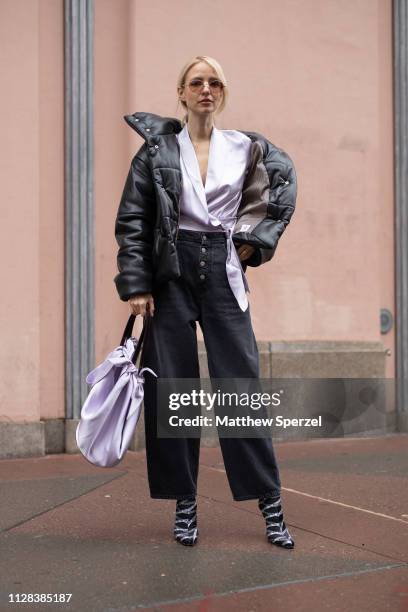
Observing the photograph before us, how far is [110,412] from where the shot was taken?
148 inches

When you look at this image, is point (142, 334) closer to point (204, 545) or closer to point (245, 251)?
point (245, 251)

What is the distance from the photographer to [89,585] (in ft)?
10.7

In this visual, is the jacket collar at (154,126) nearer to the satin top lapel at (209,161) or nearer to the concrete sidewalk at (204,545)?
the satin top lapel at (209,161)

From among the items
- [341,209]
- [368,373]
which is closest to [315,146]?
[341,209]

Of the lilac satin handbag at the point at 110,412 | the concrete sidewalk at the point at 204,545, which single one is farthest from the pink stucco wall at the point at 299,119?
the lilac satin handbag at the point at 110,412

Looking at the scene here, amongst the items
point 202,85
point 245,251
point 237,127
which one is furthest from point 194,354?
point 237,127

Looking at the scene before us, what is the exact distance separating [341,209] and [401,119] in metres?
1.05

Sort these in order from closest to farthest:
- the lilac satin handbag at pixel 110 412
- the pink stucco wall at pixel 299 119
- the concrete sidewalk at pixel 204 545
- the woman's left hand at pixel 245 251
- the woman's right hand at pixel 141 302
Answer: the concrete sidewalk at pixel 204 545 < the lilac satin handbag at pixel 110 412 < the woman's right hand at pixel 141 302 < the woman's left hand at pixel 245 251 < the pink stucco wall at pixel 299 119

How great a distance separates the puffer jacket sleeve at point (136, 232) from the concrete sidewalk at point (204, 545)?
1061mm

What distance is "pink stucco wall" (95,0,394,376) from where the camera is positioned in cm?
660

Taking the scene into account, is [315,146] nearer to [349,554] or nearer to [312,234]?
[312,234]

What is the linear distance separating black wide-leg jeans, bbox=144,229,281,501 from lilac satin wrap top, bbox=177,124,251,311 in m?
0.04

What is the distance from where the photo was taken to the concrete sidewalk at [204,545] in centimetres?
317

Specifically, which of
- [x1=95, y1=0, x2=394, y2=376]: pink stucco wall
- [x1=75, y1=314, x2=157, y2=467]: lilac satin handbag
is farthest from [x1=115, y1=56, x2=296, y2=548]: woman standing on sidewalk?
[x1=95, y1=0, x2=394, y2=376]: pink stucco wall
